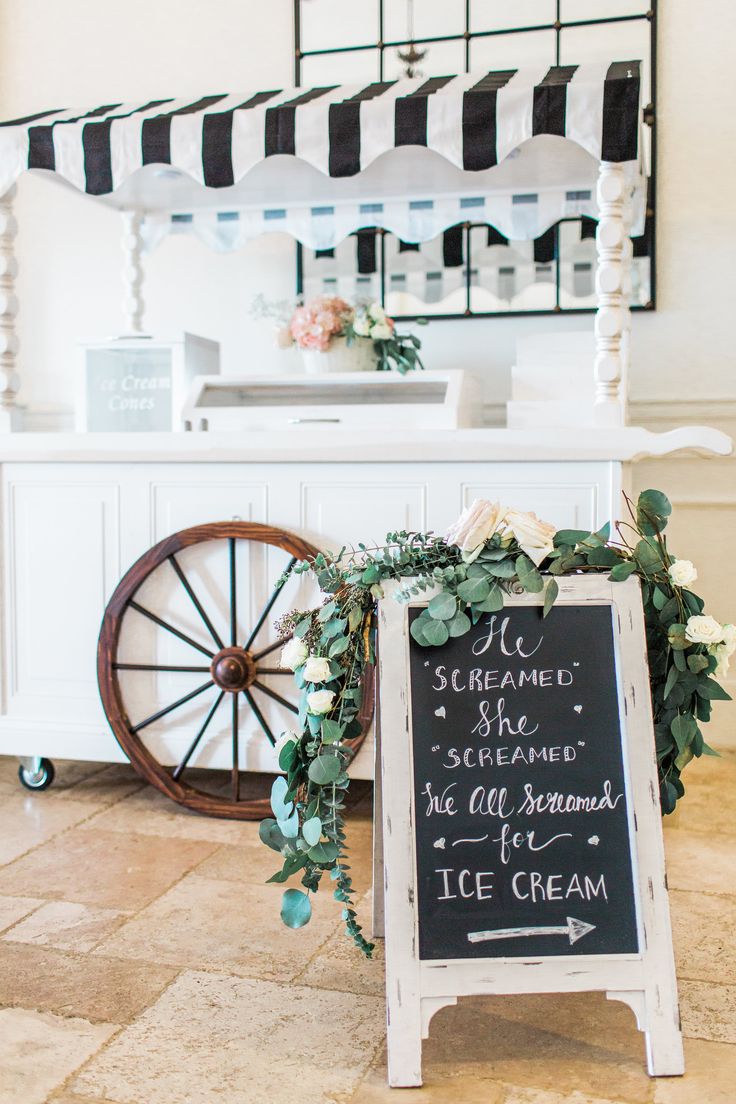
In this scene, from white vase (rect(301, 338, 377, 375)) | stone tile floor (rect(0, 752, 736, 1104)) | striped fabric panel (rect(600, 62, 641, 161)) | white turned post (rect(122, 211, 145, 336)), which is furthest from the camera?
white turned post (rect(122, 211, 145, 336))

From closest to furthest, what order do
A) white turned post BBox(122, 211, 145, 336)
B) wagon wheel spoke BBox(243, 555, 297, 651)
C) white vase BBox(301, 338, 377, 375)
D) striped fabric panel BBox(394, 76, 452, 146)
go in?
striped fabric panel BBox(394, 76, 452, 146)
wagon wheel spoke BBox(243, 555, 297, 651)
white vase BBox(301, 338, 377, 375)
white turned post BBox(122, 211, 145, 336)

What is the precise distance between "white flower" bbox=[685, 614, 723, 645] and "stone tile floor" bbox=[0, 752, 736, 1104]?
25.0 inches

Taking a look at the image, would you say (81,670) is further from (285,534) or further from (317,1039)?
(317,1039)

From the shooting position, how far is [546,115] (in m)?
2.39

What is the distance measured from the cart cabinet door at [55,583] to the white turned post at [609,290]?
129cm

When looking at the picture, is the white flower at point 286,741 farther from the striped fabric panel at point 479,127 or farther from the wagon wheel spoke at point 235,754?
the striped fabric panel at point 479,127

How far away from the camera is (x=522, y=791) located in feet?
5.44

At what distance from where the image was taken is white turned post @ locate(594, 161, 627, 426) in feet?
8.16

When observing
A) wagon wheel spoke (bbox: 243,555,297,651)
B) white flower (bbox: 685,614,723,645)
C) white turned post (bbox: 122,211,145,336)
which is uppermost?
white turned post (bbox: 122,211,145,336)

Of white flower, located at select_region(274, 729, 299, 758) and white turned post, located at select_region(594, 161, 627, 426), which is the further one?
white turned post, located at select_region(594, 161, 627, 426)

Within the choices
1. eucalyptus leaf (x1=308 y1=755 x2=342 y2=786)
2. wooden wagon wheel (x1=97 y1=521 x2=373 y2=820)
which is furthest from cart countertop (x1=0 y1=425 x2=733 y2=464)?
eucalyptus leaf (x1=308 y1=755 x2=342 y2=786)

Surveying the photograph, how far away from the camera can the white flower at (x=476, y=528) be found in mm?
1641

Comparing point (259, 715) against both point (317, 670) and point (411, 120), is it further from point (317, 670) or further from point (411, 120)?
point (411, 120)

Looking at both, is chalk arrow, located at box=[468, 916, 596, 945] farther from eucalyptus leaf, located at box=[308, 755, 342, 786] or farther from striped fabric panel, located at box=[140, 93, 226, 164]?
striped fabric panel, located at box=[140, 93, 226, 164]
